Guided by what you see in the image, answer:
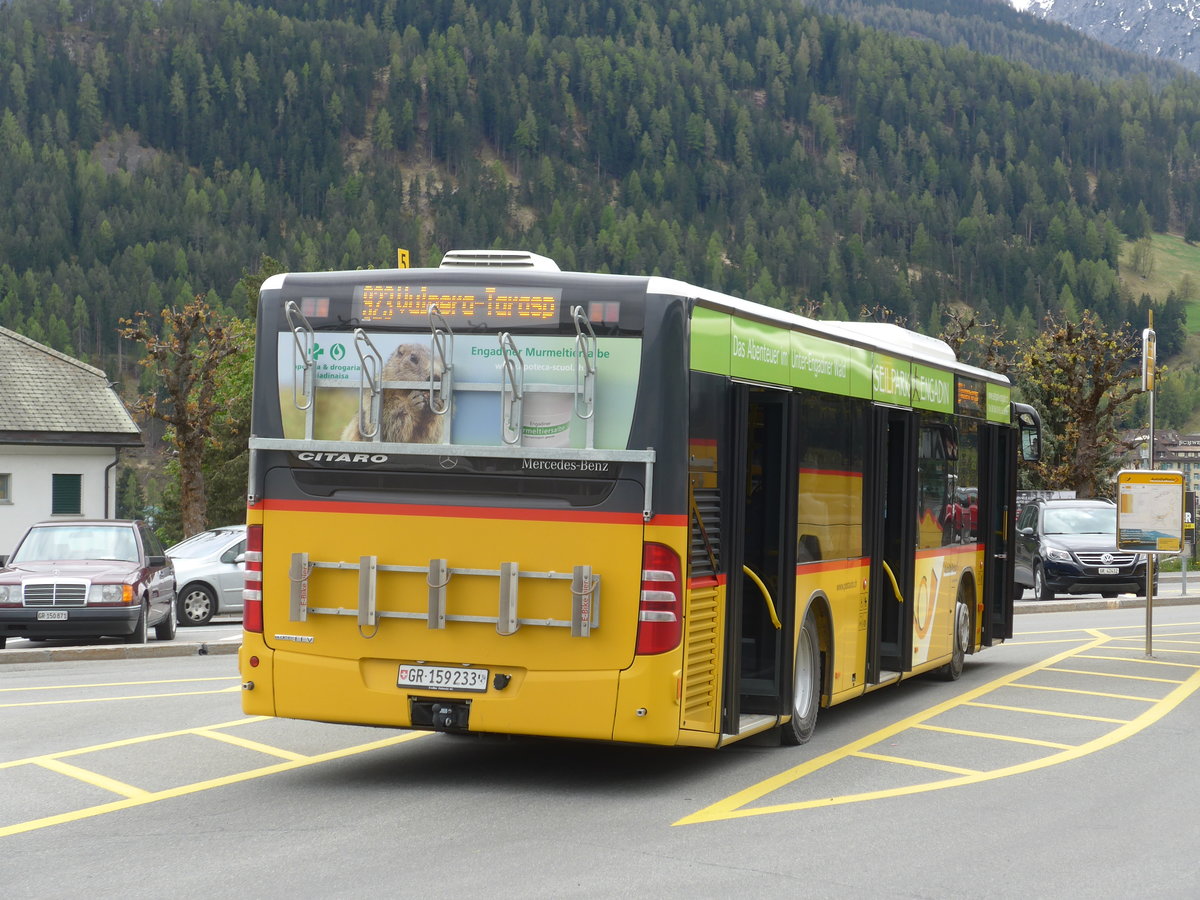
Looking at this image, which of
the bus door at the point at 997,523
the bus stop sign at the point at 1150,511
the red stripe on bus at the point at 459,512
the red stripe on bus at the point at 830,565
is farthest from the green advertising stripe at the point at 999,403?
the red stripe on bus at the point at 459,512

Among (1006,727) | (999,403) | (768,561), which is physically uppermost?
(999,403)

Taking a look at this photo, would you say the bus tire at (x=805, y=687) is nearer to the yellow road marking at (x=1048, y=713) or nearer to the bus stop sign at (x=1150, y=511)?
the yellow road marking at (x=1048, y=713)

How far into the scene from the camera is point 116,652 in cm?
1905

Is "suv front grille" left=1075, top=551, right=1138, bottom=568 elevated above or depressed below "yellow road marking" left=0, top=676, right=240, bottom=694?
above

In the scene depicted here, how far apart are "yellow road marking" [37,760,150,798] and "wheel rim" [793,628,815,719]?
163 inches

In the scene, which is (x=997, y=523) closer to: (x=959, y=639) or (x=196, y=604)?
(x=959, y=639)

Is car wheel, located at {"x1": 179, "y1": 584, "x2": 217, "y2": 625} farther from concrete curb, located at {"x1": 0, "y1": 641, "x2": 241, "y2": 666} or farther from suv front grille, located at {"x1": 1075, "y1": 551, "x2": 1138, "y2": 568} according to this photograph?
suv front grille, located at {"x1": 1075, "y1": 551, "x2": 1138, "y2": 568}

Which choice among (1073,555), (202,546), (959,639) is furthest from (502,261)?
(1073,555)

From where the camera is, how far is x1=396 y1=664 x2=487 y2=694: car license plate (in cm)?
905

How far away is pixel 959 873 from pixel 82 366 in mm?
48401

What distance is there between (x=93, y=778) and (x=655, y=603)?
3.51 m

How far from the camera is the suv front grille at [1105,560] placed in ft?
102

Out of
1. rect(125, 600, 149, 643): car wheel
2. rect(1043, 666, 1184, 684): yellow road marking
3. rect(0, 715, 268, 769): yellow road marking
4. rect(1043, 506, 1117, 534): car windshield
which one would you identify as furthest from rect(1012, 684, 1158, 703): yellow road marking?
rect(1043, 506, 1117, 534): car windshield

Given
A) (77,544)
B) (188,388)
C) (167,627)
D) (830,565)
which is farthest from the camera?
(188,388)
